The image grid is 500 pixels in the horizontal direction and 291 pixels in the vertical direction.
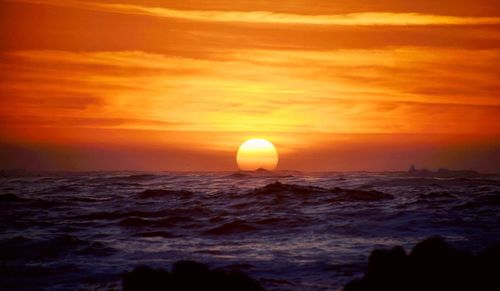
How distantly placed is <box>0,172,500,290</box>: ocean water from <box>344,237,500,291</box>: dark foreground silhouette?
2.80 m

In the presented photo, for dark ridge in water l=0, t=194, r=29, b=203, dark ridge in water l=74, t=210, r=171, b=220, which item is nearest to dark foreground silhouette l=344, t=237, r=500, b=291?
dark ridge in water l=74, t=210, r=171, b=220

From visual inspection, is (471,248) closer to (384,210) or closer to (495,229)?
(495,229)

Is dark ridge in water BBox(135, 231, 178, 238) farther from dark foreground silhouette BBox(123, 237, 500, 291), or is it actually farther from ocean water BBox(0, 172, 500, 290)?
dark foreground silhouette BBox(123, 237, 500, 291)

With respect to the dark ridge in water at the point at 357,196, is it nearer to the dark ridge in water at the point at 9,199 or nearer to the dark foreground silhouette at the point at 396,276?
the dark ridge in water at the point at 9,199

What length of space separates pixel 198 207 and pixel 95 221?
5256 millimetres

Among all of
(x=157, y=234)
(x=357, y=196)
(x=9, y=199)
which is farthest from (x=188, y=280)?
(x=9, y=199)


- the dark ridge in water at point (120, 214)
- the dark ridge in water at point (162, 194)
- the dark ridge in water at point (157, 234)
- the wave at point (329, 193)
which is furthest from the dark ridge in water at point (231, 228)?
the dark ridge in water at point (162, 194)

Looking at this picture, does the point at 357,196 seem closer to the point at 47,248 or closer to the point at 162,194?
the point at 162,194

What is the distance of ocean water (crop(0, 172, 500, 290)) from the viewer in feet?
47.8

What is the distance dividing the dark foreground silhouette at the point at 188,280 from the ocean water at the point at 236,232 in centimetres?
301

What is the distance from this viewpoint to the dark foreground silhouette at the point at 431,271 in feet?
31.6

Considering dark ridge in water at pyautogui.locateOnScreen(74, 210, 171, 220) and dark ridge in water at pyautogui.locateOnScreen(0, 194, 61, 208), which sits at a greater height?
dark ridge in water at pyautogui.locateOnScreen(0, 194, 61, 208)

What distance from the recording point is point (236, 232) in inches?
849

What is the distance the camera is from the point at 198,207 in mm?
29438
